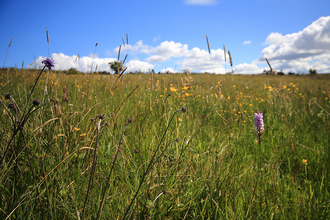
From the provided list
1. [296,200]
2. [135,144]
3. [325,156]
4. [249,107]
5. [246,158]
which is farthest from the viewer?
[249,107]

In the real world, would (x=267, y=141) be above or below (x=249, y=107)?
below

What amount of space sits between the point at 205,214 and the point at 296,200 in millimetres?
739

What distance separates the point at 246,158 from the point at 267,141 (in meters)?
0.73

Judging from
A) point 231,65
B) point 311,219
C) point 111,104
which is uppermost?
point 231,65

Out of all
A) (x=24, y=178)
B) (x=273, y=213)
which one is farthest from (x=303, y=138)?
(x=24, y=178)

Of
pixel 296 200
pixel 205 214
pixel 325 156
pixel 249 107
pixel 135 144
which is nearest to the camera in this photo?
pixel 205 214

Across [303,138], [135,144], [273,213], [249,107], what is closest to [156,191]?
[135,144]

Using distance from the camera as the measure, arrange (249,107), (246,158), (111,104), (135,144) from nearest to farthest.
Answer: (135,144)
(246,158)
(111,104)
(249,107)

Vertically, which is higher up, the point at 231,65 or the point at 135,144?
the point at 231,65

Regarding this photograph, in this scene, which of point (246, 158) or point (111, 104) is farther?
point (111, 104)

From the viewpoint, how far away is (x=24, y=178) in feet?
4.05

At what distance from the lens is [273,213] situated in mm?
1158

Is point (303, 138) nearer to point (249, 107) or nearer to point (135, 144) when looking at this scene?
point (249, 107)

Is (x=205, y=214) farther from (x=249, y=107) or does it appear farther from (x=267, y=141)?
(x=249, y=107)
